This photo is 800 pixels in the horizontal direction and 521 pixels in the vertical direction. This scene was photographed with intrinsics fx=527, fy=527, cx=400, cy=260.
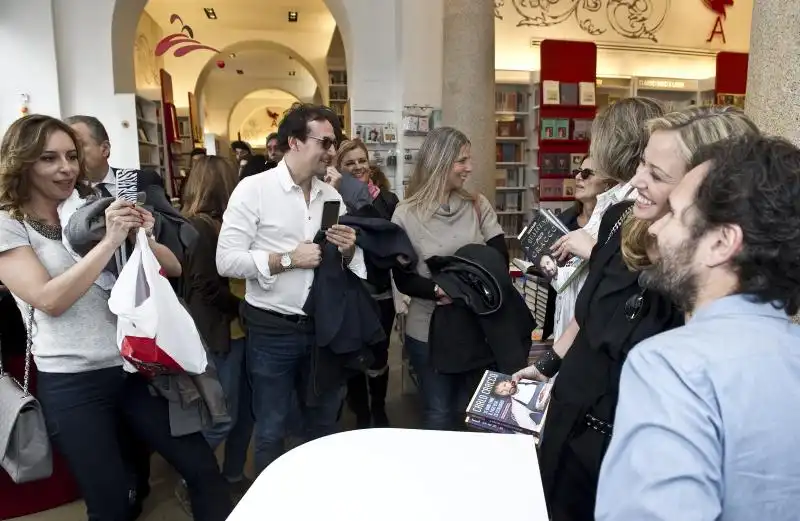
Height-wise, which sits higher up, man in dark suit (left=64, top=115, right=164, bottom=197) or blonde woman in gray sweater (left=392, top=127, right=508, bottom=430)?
man in dark suit (left=64, top=115, right=164, bottom=197)

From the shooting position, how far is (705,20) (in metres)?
8.16

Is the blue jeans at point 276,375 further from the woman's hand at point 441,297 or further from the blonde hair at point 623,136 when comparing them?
the blonde hair at point 623,136

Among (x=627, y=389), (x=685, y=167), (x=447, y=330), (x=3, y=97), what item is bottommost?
(x=447, y=330)

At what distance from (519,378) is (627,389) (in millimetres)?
962

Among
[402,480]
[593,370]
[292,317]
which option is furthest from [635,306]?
[292,317]

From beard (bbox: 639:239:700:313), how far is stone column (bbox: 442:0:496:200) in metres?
4.13

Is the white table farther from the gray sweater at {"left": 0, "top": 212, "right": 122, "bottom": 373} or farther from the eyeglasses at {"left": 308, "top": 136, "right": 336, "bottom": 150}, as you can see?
the eyeglasses at {"left": 308, "top": 136, "right": 336, "bottom": 150}

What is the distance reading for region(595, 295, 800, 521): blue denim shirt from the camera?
0.66 m

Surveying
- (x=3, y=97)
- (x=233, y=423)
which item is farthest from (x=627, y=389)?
(x=3, y=97)

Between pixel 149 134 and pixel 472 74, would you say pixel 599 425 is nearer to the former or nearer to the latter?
pixel 472 74

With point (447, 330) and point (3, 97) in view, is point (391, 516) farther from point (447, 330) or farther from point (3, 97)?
point (3, 97)

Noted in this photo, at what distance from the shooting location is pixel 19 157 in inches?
63.4

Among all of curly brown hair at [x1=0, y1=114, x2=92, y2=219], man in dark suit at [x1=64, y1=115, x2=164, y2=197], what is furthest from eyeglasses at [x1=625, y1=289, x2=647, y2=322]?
man in dark suit at [x1=64, y1=115, x2=164, y2=197]

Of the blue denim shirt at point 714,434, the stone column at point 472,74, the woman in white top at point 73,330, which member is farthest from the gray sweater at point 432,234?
the stone column at point 472,74
